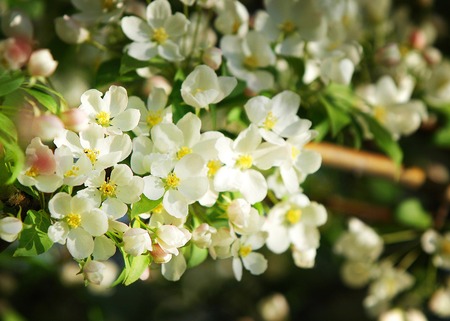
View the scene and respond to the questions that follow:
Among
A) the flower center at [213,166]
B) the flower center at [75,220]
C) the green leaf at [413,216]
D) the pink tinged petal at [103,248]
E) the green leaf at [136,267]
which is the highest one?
the flower center at [75,220]

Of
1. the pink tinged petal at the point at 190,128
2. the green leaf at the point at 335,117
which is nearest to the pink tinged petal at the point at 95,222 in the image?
the pink tinged petal at the point at 190,128

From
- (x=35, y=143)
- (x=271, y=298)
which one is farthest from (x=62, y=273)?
(x=35, y=143)

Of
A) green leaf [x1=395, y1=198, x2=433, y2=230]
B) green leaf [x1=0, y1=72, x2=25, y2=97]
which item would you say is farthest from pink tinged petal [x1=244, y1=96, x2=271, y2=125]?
green leaf [x1=395, y1=198, x2=433, y2=230]

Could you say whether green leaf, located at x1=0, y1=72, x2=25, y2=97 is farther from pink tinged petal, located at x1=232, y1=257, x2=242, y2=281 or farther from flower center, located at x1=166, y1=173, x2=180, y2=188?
pink tinged petal, located at x1=232, y1=257, x2=242, y2=281

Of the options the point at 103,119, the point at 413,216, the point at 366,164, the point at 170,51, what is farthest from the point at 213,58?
the point at 413,216

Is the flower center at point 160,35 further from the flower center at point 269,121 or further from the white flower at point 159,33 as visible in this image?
the flower center at point 269,121

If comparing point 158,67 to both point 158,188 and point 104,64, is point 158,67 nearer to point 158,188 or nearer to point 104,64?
point 104,64
